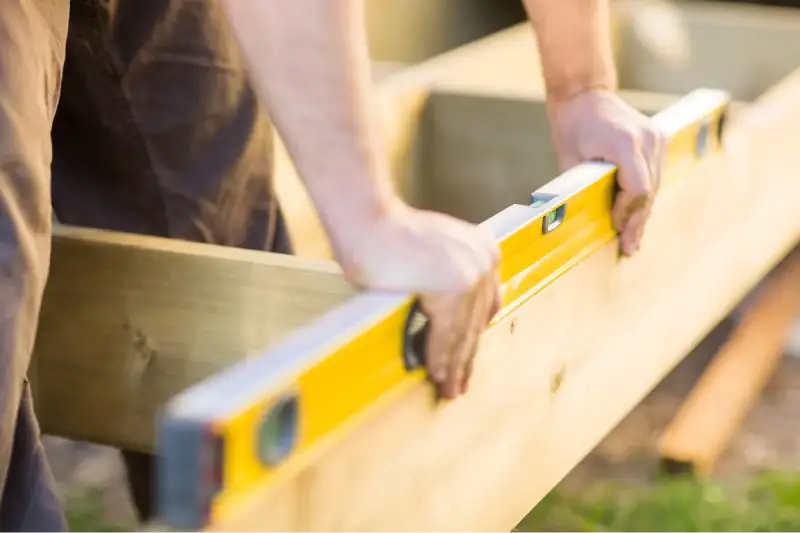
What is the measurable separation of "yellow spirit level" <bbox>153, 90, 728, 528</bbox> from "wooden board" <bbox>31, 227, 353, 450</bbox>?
0.36ft

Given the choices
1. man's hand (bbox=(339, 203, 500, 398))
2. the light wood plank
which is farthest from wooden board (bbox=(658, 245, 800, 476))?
man's hand (bbox=(339, 203, 500, 398))

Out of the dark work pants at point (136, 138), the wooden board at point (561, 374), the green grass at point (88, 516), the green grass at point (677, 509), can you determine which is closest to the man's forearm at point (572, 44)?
the wooden board at point (561, 374)

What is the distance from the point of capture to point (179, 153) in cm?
85

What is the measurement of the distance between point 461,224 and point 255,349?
174mm

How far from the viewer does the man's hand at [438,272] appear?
58 cm

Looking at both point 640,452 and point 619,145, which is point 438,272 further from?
point 640,452

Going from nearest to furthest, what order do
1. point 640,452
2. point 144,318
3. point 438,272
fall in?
point 438,272, point 144,318, point 640,452

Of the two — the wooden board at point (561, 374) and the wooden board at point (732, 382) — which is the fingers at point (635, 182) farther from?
the wooden board at point (732, 382)

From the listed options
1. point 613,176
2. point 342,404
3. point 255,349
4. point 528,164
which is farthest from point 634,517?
point 342,404

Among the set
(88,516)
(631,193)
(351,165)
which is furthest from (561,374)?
(88,516)

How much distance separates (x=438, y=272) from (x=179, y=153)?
1.12ft

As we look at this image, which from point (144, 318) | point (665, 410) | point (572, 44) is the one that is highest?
point (572, 44)

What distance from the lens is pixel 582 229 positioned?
76 centimetres

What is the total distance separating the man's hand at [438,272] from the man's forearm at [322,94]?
0.6 inches
